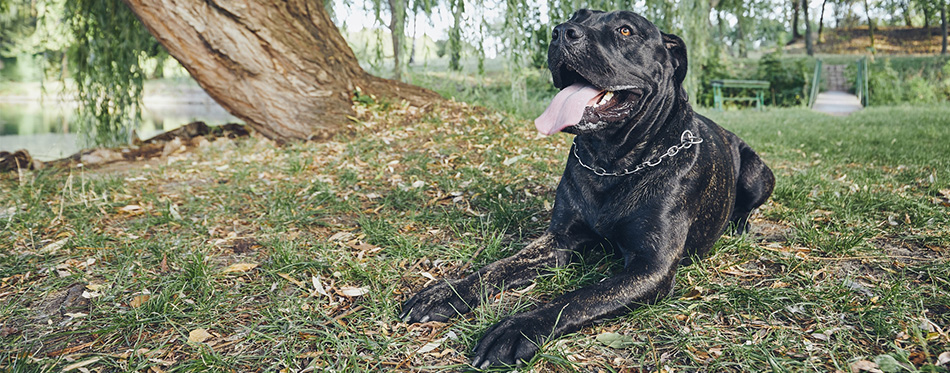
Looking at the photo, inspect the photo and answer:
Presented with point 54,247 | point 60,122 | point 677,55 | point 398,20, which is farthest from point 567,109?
point 60,122

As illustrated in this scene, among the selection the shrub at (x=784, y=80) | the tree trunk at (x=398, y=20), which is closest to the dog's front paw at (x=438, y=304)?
the tree trunk at (x=398, y=20)

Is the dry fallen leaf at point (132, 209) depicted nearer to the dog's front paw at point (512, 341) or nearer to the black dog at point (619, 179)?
the black dog at point (619, 179)

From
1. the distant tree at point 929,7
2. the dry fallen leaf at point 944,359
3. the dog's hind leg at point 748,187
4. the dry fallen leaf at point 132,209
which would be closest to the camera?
the dry fallen leaf at point 944,359

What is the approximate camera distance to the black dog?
2131mm

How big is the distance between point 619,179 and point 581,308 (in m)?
0.66

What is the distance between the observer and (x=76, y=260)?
2.74m

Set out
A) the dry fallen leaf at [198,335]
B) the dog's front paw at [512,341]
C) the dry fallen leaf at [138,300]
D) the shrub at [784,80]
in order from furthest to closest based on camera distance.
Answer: the shrub at [784,80]
the dry fallen leaf at [138,300]
the dry fallen leaf at [198,335]
the dog's front paw at [512,341]

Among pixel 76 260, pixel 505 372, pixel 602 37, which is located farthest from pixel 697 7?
pixel 76 260

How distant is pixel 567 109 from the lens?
7.38 feet

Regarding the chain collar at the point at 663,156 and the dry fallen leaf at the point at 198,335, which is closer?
the dry fallen leaf at the point at 198,335

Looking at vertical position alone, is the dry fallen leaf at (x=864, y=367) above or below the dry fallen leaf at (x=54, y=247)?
below

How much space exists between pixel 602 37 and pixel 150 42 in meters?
6.12

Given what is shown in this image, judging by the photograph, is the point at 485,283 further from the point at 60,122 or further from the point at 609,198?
the point at 60,122

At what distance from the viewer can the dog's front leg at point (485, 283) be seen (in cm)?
216
